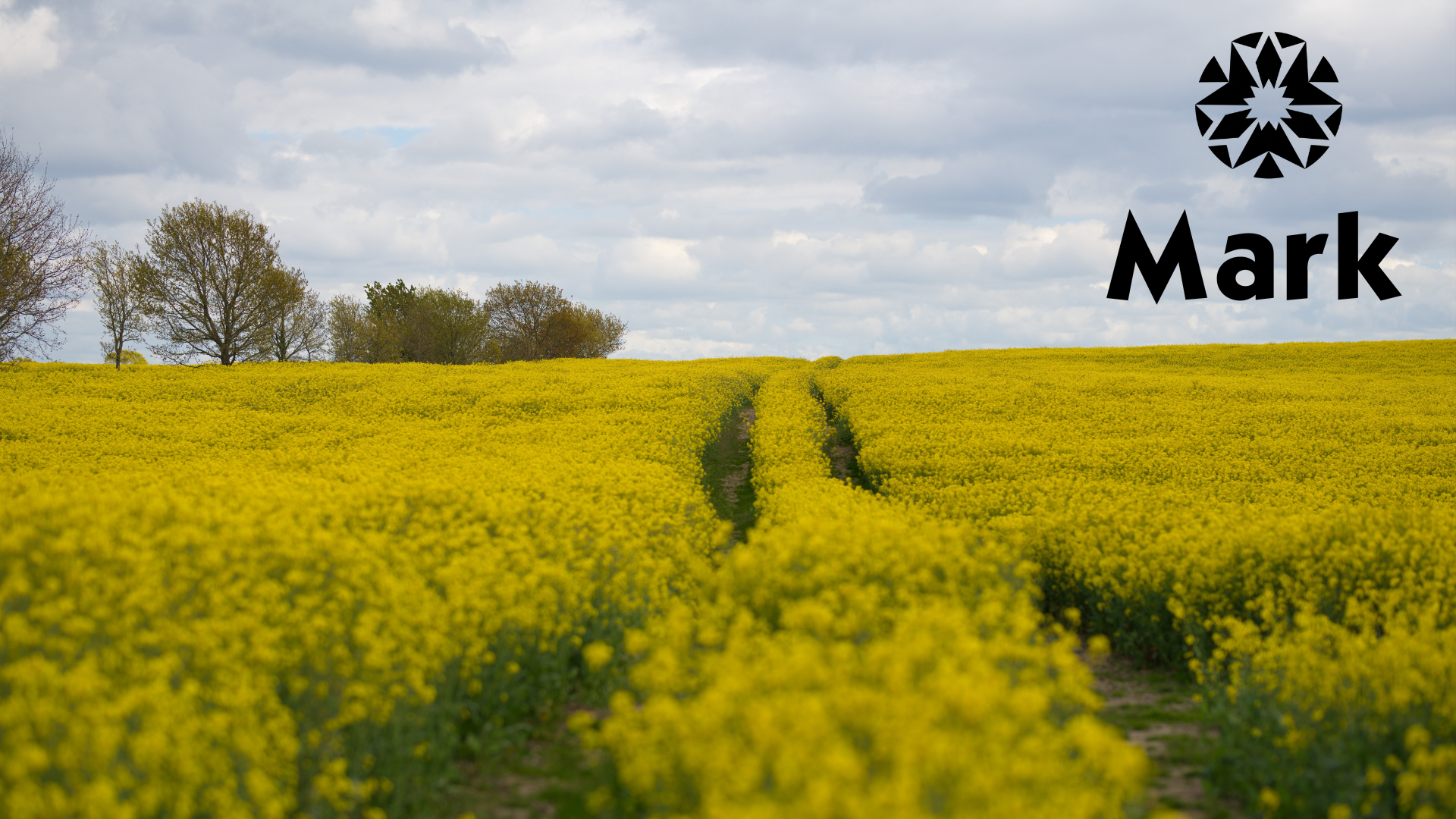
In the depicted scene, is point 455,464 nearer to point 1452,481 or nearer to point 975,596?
point 975,596

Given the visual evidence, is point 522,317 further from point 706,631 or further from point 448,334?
point 706,631

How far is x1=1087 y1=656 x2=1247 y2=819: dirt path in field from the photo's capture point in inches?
259

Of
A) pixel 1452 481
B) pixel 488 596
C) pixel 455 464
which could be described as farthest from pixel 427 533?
pixel 1452 481

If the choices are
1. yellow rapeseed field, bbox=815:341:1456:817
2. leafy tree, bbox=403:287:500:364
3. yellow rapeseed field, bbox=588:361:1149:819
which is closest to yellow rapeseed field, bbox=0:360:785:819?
yellow rapeseed field, bbox=588:361:1149:819

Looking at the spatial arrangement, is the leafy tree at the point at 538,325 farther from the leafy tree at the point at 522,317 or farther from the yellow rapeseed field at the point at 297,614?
the yellow rapeseed field at the point at 297,614

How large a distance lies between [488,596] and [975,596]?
410 centimetres

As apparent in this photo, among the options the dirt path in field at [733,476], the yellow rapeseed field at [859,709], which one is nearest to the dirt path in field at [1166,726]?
the yellow rapeseed field at [859,709]

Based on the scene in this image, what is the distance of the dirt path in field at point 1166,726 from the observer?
6566 mm

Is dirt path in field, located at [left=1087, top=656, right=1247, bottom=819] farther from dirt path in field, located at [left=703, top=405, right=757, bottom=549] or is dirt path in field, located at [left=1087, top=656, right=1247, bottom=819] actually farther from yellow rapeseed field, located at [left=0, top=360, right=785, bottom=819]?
dirt path in field, located at [left=703, top=405, right=757, bottom=549]

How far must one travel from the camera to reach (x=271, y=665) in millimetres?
6031

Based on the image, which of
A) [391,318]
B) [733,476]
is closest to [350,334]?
[391,318]

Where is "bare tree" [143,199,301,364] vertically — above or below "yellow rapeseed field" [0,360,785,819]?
above

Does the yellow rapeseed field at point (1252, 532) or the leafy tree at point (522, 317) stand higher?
the leafy tree at point (522, 317)

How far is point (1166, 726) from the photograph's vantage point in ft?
26.5
